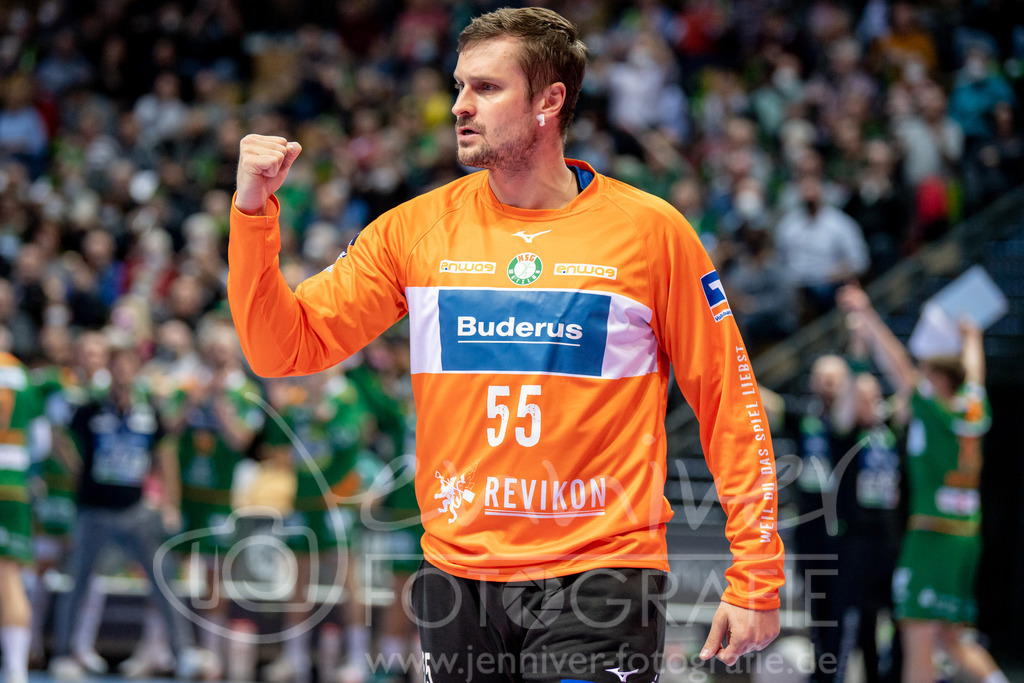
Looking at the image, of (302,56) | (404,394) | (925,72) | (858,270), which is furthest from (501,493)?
(302,56)

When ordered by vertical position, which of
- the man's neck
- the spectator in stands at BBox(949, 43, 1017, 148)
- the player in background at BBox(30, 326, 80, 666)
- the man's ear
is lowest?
the player in background at BBox(30, 326, 80, 666)

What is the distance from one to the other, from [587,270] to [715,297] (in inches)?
13.1

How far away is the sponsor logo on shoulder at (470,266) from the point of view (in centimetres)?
302

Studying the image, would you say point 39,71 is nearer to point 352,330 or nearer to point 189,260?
point 189,260

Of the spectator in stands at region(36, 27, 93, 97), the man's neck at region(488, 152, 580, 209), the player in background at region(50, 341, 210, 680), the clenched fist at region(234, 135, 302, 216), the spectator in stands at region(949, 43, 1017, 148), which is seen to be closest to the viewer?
the clenched fist at region(234, 135, 302, 216)

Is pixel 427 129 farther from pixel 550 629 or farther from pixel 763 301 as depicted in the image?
pixel 550 629

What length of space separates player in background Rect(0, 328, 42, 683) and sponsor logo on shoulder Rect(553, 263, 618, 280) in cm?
554

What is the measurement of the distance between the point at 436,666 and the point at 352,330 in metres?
0.87

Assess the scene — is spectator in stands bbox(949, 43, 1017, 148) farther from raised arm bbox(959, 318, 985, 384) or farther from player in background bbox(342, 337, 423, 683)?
player in background bbox(342, 337, 423, 683)

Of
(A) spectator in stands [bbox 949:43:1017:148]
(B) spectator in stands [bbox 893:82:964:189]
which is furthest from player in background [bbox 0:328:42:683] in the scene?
(A) spectator in stands [bbox 949:43:1017:148]

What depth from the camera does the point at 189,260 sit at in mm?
11266

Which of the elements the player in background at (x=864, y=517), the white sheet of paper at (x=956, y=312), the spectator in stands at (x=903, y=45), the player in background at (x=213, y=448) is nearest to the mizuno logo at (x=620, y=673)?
the player in background at (x=864, y=517)

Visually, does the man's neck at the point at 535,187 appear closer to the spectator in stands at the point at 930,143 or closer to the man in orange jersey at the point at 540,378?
the man in orange jersey at the point at 540,378

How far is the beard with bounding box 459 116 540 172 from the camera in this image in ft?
9.85
